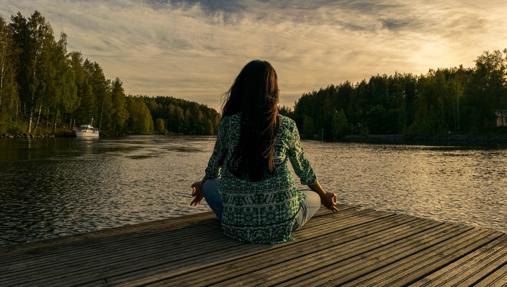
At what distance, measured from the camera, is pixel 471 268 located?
456cm

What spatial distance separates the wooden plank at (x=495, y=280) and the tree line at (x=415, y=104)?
99.5 metres

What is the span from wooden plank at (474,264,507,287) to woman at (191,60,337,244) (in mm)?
2125

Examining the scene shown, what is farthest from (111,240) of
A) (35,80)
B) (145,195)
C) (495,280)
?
(35,80)

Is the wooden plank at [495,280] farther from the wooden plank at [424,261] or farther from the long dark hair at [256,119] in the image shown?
the long dark hair at [256,119]

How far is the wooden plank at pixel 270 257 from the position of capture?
4023 mm

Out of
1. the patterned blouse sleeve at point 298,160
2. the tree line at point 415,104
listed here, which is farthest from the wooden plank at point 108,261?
the tree line at point 415,104

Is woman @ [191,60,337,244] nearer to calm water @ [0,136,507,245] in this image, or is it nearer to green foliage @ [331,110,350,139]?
calm water @ [0,136,507,245]

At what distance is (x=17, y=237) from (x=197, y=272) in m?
7.60

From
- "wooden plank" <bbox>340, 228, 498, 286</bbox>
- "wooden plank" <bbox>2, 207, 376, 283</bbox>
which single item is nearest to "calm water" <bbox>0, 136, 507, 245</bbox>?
"wooden plank" <bbox>2, 207, 376, 283</bbox>

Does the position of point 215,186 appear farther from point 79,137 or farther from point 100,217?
point 79,137

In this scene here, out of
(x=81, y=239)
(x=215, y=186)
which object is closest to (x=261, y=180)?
(x=215, y=186)

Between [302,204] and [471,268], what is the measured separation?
6.85 ft

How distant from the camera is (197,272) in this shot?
13.6 ft

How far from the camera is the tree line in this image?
92.6m
